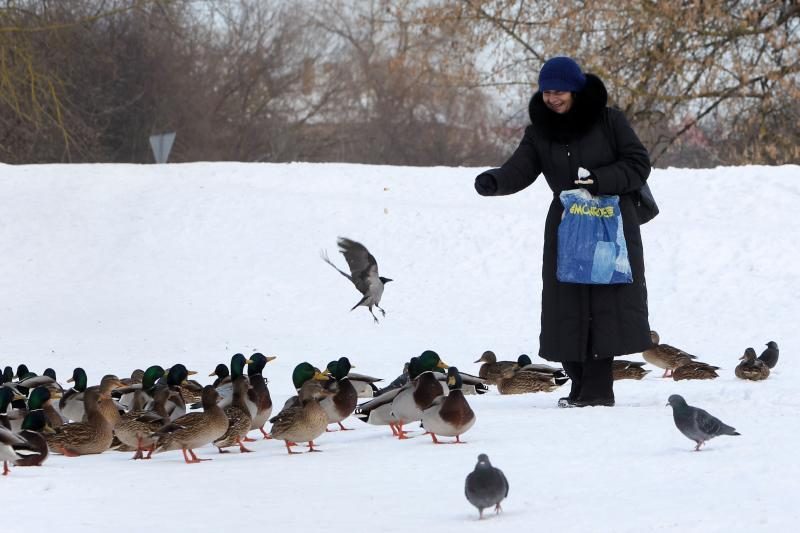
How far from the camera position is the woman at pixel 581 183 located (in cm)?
875

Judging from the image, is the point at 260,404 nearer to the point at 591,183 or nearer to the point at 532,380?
the point at 591,183

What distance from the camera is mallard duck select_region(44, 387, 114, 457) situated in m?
8.71

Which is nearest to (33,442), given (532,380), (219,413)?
(219,413)

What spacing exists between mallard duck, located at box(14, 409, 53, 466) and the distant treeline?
12.7 meters

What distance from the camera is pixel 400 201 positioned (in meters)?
22.3

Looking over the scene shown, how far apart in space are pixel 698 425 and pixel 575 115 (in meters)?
2.58

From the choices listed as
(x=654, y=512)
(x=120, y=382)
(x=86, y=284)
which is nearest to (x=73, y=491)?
(x=654, y=512)

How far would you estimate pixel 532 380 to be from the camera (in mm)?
11859

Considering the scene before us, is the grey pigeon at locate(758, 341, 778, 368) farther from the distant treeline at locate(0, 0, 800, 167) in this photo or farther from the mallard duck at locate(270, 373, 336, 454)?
the distant treeline at locate(0, 0, 800, 167)

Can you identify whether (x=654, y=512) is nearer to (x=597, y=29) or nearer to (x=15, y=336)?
(x=15, y=336)

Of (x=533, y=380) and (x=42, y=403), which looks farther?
(x=533, y=380)

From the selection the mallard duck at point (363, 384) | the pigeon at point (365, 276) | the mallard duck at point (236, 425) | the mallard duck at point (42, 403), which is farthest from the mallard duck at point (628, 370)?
the mallard duck at point (42, 403)

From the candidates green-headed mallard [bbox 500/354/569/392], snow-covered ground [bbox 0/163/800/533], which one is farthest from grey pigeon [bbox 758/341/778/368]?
green-headed mallard [bbox 500/354/569/392]

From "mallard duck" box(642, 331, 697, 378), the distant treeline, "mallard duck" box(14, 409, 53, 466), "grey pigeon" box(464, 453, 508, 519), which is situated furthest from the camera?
the distant treeline
